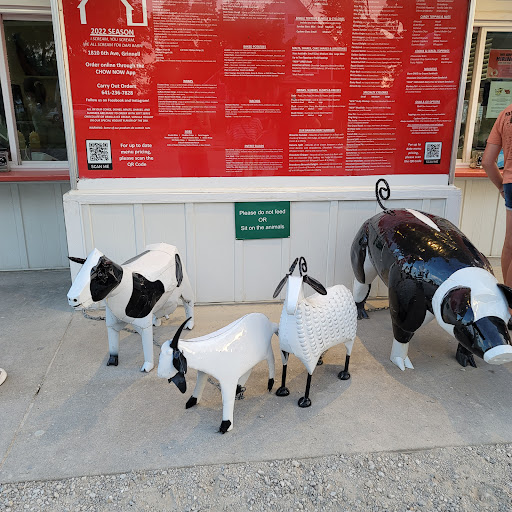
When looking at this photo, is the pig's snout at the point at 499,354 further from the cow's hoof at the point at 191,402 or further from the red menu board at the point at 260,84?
the red menu board at the point at 260,84

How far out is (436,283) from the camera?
2.70m

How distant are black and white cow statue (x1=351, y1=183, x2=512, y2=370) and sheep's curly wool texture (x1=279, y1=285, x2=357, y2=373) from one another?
381 millimetres

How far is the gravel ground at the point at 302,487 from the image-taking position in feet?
6.95

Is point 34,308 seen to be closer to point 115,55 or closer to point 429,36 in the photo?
point 115,55

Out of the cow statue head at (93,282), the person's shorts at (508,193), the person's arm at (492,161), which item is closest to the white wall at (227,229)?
the person's arm at (492,161)

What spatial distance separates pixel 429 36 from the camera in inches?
155

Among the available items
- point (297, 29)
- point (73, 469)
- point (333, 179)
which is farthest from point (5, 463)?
point (297, 29)

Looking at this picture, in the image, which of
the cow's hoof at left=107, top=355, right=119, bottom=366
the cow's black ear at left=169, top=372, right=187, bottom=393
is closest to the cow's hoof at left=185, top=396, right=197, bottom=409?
the cow's black ear at left=169, top=372, right=187, bottom=393

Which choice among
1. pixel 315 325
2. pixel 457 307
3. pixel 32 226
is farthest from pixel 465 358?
pixel 32 226

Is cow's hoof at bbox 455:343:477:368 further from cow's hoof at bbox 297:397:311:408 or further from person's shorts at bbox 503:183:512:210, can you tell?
person's shorts at bbox 503:183:512:210

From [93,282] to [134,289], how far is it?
32 centimetres

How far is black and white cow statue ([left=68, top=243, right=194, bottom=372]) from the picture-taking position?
266 centimetres

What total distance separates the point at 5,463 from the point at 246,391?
137 centimetres

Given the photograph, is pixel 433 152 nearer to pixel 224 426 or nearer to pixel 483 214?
pixel 483 214
